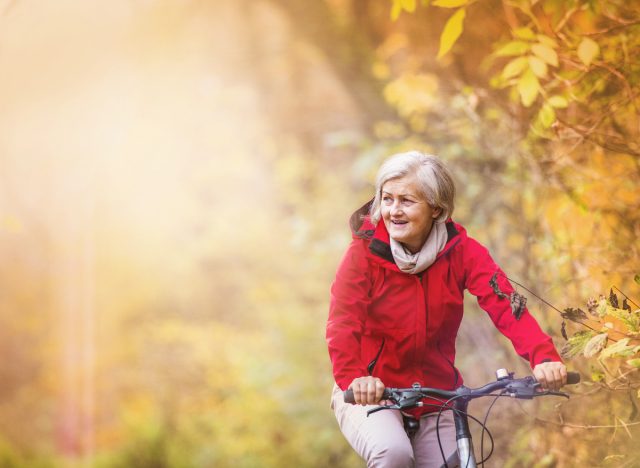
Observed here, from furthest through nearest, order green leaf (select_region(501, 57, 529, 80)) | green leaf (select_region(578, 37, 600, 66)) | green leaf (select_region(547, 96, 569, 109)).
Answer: green leaf (select_region(547, 96, 569, 109))
green leaf (select_region(501, 57, 529, 80))
green leaf (select_region(578, 37, 600, 66))

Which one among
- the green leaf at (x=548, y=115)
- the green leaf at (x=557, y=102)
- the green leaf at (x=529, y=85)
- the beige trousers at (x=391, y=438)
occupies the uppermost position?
the green leaf at (x=529, y=85)

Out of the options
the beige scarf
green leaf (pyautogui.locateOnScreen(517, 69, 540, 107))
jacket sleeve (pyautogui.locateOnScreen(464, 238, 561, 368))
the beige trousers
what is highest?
green leaf (pyautogui.locateOnScreen(517, 69, 540, 107))

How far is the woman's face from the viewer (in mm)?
2664

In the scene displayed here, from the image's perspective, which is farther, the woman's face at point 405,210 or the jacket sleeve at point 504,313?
the woman's face at point 405,210

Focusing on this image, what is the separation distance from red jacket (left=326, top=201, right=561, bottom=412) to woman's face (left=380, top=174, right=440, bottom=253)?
0.20ft

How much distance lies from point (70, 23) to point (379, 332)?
568cm

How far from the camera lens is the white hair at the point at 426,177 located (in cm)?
269

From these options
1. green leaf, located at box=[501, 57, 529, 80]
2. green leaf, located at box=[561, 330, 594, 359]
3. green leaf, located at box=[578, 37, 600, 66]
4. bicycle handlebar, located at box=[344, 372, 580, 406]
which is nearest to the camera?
bicycle handlebar, located at box=[344, 372, 580, 406]

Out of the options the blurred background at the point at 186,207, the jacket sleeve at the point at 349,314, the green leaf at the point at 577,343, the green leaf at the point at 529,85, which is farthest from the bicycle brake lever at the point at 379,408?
the blurred background at the point at 186,207

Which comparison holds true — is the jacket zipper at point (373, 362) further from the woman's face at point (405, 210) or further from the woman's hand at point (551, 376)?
the woman's hand at point (551, 376)

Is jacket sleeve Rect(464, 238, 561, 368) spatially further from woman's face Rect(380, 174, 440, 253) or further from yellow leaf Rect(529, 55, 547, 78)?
yellow leaf Rect(529, 55, 547, 78)

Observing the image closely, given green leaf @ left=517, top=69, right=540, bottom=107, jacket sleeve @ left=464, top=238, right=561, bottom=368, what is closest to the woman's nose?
jacket sleeve @ left=464, top=238, right=561, bottom=368

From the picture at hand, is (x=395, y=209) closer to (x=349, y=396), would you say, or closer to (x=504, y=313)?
(x=504, y=313)

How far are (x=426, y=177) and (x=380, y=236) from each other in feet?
0.85
